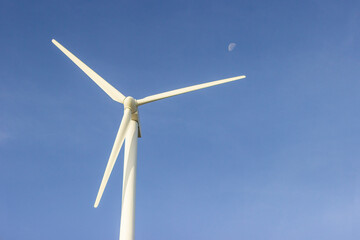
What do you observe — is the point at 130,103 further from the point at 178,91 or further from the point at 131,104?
the point at 178,91

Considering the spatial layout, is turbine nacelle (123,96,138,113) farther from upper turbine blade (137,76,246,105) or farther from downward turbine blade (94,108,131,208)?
upper turbine blade (137,76,246,105)

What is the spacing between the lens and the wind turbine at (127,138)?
20.5m

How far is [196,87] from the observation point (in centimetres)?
2742

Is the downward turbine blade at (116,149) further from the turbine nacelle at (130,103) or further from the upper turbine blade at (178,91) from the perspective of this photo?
the upper turbine blade at (178,91)

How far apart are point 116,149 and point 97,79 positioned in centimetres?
725

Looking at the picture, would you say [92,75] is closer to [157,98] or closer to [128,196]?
[157,98]

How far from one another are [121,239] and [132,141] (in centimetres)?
636

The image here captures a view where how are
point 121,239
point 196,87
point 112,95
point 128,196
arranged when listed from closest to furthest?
Result: 1. point 121,239
2. point 128,196
3. point 112,95
4. point 196,87

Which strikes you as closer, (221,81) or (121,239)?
(121,239)

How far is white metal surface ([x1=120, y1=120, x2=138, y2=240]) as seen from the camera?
65.6 feet

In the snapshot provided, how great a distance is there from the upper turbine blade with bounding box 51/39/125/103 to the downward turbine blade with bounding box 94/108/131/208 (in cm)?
194

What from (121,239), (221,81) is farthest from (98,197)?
(221,81)

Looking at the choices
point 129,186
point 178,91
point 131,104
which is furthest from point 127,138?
point 178,91

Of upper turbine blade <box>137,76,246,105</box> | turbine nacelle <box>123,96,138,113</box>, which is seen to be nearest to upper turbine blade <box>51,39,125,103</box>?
turbine nacelle <box>123,96,138,113</box>
